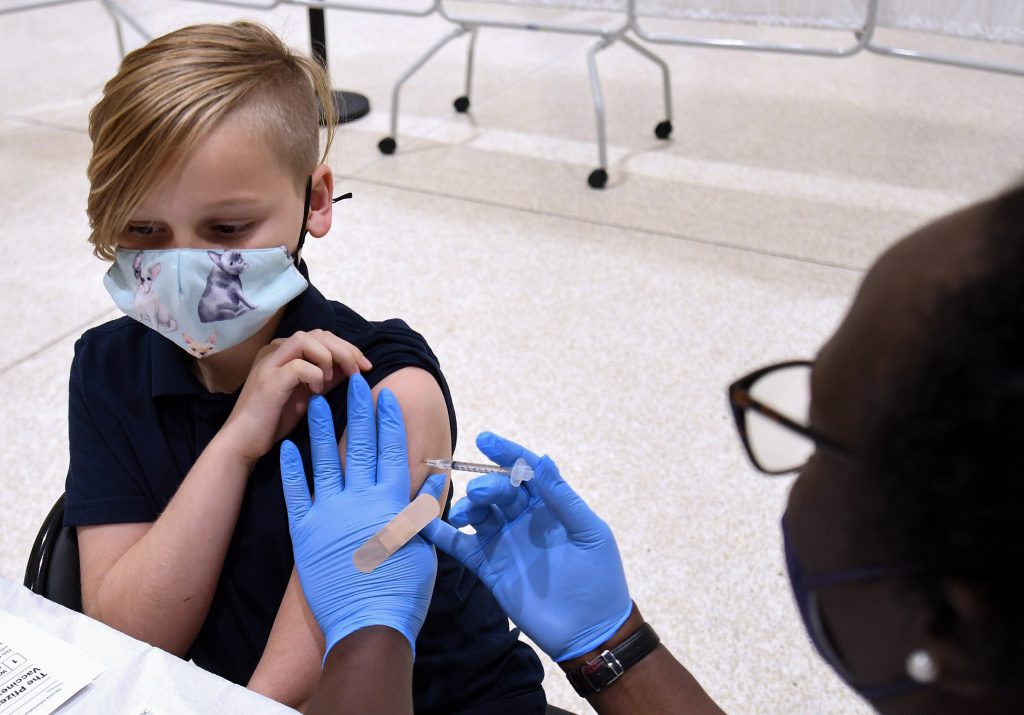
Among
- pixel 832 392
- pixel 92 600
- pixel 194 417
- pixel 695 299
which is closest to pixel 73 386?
pixel 194 417

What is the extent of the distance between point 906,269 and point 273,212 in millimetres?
686

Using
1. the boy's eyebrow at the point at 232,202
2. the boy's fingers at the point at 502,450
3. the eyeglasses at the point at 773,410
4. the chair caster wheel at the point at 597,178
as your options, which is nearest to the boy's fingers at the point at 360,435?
the boy's fingers at the point at 502,450

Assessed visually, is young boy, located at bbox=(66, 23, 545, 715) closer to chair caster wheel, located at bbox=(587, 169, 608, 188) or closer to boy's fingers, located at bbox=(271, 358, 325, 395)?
boy's fingers, located at bbox=(271, 358, 325, 395)

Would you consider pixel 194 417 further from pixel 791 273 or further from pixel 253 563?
pixel 791 273

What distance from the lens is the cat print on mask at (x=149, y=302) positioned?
983 mm

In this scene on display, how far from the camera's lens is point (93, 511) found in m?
0.97

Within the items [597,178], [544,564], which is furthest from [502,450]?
[597,178]

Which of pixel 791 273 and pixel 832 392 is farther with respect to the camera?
pixel 791 273

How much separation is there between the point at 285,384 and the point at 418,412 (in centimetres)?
15

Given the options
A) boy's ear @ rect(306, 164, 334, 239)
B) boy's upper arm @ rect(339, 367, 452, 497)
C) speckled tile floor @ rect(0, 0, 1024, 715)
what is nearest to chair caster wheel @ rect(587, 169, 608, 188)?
speckled tile floor @ rect(0, 0, 1024, 715)

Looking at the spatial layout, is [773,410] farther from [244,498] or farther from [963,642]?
[244,498]

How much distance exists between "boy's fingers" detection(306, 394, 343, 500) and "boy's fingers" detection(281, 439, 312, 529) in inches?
0.6

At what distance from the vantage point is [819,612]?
622mm

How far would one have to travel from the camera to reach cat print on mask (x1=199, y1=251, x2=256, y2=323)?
975 millimetres
